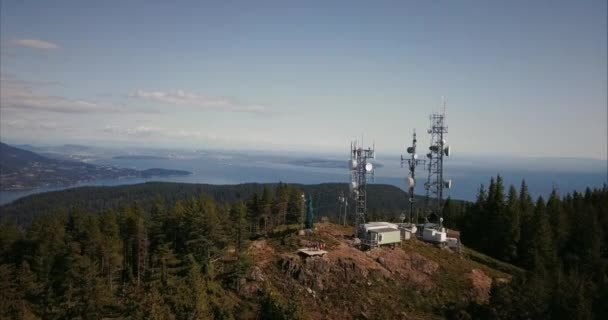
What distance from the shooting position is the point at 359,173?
41.0 meters

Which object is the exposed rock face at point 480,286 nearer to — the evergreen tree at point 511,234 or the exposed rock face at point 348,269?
the exposed rock face at point 348,269

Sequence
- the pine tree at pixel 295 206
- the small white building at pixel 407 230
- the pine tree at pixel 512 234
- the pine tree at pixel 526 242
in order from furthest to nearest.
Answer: the pine tree at pixel 295 206
the pine tree at pixel 512 234
the pine tree at pixel 526 242
the small white building at pixel 407 230

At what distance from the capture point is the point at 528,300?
2800 cm

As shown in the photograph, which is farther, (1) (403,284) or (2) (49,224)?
(2) (49,224)

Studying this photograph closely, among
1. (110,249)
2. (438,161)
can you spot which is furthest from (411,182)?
(110,249)

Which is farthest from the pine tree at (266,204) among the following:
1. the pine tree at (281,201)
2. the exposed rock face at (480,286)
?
the exposed rock face at (480,286)

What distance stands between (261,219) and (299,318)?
3551cm

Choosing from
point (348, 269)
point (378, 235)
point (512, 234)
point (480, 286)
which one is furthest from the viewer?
point (512, 234)

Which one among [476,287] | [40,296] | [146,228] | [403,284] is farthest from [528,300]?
[40,296]

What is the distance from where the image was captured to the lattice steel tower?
40.5m

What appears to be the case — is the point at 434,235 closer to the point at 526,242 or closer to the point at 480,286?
the point at 480,286

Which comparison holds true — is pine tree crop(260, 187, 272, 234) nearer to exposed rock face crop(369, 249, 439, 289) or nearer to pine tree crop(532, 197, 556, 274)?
exposed rock face crop(369, 249, 439, 289)

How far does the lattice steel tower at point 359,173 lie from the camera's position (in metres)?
40.5

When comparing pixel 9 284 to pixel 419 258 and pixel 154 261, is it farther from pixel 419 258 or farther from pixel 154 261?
pixel 419 258
